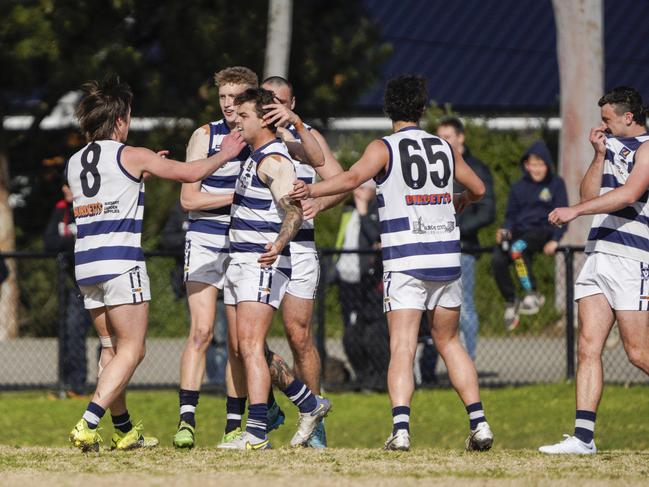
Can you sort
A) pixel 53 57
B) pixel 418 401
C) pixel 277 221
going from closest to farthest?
pixel 277 221 → pixel 418 401 → pixel 53 57

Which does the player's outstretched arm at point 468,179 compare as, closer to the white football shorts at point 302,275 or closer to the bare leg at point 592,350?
the bare leg at point 592,350

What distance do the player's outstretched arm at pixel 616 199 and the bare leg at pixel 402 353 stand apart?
1.07 meters

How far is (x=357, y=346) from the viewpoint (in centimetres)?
1366

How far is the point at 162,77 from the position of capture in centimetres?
1922

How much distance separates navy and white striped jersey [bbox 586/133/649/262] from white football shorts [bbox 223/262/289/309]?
78.5 inches

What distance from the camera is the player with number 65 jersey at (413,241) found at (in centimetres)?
844

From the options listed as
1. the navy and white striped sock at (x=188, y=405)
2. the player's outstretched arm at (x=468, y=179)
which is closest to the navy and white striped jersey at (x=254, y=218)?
the navy and white striped sock at (x=188, y=405)

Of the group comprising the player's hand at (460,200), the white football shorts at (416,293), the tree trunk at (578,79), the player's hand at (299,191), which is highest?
the tree trunk at (578,79)

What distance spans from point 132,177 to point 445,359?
2.28m

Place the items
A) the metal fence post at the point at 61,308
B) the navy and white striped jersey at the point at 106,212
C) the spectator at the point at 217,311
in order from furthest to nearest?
the metal fence post at the point at 61,308 < the spectator at the point at 217,311 < the navy and white striped jersey at the point at 106,212

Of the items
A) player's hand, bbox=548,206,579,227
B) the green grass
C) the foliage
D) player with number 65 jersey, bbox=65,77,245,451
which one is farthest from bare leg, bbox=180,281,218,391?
the foliage

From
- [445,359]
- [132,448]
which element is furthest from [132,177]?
[445,359]

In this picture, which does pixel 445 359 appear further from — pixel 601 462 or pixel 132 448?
pixel 132 448

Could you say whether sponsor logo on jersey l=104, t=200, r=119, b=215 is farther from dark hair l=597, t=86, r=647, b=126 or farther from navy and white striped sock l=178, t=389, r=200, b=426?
dark hair l=597, t=86, r=647, b=126
